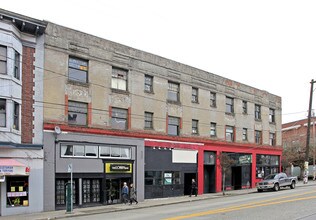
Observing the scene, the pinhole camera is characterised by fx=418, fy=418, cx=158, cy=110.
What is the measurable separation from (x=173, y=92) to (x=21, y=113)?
14728 millimetres

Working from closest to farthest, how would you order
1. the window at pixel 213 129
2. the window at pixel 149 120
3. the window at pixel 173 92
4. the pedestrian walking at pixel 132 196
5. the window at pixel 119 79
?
the pedestrian walking at pixel 132 196, the window at pixel 119 79, the window at pixel 149 120, the window at pixel 173 92, the window at pixel 213 129

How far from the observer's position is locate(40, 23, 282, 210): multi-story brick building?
1017 inches

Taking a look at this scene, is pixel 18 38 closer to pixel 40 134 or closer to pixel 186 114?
pixel 40 134

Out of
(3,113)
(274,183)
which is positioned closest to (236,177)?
(274,183)

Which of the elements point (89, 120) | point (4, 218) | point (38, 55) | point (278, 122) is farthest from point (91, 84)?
point (278, 122)

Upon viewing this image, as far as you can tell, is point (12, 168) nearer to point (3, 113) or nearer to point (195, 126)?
point (3, 113)

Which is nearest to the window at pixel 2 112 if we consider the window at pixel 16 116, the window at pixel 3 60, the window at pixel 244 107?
the window at pixel 16 116

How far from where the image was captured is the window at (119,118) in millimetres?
29453

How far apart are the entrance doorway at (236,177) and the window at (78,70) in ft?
71.3

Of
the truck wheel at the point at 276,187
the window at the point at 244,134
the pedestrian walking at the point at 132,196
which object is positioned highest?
the window at the point at 244,134

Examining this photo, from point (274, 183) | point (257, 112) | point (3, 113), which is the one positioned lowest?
point (274, 183)

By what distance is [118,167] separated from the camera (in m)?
29.2

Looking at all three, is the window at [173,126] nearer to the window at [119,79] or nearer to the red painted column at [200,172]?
the red painted column at [200,172]

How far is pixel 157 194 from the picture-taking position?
3247 centimetres
